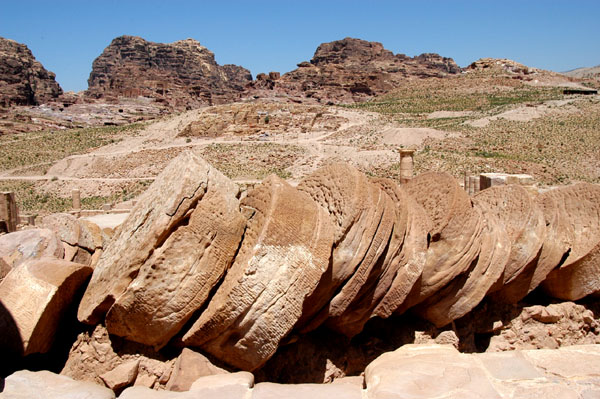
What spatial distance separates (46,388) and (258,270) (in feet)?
6.53

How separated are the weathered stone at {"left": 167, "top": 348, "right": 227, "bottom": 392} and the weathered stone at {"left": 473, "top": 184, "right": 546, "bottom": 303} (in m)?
3.71

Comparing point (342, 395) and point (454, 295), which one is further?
point (454, 295)

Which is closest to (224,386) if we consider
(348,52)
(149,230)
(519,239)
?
(149,230)

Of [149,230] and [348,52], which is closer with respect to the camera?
[149,230]

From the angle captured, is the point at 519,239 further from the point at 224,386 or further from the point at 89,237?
the point at 89,237

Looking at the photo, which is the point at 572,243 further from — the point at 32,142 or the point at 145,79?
the point at 145,79

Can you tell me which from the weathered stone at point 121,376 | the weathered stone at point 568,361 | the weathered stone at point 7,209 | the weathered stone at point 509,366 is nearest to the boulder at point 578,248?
the weathered stone at point 568,361

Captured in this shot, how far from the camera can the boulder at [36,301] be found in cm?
444

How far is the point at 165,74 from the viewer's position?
92.2 metres

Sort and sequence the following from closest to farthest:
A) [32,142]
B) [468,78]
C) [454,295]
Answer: [454,295]
[32,142]
[468,78]

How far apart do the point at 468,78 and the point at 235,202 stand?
271ft

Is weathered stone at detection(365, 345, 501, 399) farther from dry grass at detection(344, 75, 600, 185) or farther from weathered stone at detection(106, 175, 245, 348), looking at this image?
dry grass at detection(344, 75, 600, 185)

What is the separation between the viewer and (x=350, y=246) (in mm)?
5023

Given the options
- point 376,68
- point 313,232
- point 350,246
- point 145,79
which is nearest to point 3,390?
point 313,232
